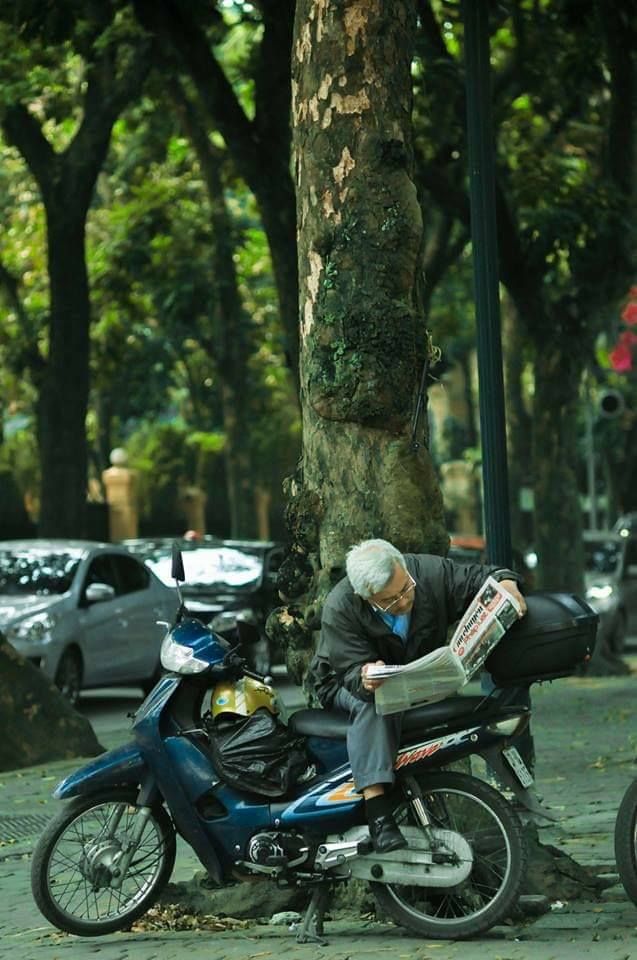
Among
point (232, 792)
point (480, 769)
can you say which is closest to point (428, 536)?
point (232, 792)

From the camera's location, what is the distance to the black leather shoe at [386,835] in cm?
714

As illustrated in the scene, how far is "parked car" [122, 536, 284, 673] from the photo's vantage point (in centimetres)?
2159


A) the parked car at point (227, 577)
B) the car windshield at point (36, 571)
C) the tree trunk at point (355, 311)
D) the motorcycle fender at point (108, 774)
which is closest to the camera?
the motorcycle fender at point (108, 774)

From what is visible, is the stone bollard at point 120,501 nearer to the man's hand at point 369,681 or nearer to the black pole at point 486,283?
the black pole at point 486,283

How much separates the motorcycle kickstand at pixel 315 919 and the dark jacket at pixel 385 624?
2.24 ft

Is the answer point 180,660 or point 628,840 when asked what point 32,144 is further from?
point 628,840

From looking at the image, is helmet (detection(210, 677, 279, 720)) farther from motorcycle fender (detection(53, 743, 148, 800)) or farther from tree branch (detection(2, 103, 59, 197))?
tree branch (detection(2, 103, 59, 197))

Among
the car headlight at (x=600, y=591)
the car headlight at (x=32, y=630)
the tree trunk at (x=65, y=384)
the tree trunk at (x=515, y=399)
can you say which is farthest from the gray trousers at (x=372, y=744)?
the tree trunk at (x=515, y=399)

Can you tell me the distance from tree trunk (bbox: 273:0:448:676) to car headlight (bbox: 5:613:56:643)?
29.9ft

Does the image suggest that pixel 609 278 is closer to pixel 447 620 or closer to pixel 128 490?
pixel 447 620

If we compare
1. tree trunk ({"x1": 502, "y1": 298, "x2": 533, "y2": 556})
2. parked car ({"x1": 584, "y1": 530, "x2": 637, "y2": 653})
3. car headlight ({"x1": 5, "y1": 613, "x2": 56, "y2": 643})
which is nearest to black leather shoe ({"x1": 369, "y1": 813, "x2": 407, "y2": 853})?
car headlight ({"x1": 5, "y1": 613, "x2": 56, "y2": 643})

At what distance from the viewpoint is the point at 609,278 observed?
69.9 ft

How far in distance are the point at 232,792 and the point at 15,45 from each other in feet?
46.0

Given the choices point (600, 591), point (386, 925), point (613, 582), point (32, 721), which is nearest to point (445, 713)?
point (386, 925)
